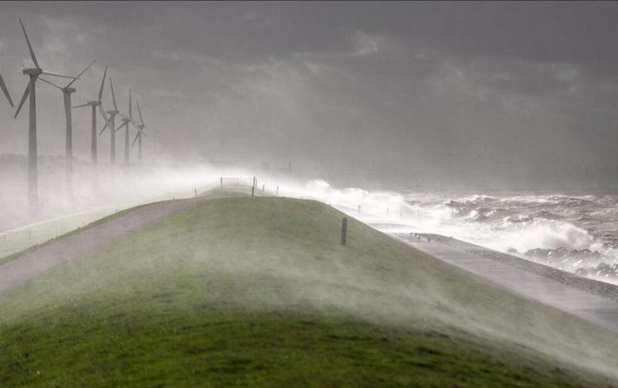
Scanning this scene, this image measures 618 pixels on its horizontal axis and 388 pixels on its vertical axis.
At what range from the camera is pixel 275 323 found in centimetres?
2508

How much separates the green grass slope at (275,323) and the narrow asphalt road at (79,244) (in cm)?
214

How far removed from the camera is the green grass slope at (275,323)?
70.2ft

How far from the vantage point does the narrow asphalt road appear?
137 feet

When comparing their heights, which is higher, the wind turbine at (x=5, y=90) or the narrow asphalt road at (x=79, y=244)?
the wind turbine at (x=5, y=90)

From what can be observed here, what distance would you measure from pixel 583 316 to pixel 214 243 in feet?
75.4

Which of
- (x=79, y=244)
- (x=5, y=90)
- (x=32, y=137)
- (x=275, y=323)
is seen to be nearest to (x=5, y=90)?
(x=5, y=90)

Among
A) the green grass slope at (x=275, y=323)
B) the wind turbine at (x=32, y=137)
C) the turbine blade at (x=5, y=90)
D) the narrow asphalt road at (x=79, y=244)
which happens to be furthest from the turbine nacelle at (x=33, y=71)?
the green grass slope at (x=275, y=323)

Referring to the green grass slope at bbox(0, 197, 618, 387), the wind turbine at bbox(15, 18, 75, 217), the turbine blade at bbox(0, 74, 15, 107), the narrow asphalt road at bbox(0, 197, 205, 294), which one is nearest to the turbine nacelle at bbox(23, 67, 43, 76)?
the wind turbine at bbox(15, 18, 75, 217)

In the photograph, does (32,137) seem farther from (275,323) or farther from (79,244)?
(275,323)

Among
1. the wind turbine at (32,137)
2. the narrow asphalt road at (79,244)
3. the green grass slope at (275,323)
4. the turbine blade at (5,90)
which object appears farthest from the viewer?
the wind turbine at (32,137)

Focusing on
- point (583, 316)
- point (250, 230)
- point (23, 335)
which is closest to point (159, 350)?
point (23, 335)

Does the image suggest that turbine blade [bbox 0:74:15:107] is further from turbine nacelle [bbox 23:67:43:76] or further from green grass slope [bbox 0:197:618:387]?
green grass slope [bbox 0:197:618:387]

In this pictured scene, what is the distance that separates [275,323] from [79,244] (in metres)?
29.0

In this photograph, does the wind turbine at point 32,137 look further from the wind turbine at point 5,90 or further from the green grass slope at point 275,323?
the green grass slope at point 275,323
